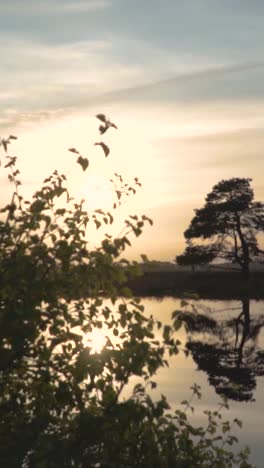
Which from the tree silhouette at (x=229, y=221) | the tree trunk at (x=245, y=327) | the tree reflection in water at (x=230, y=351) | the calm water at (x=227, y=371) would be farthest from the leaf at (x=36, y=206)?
the tree silhouette at (x=229, y=221)

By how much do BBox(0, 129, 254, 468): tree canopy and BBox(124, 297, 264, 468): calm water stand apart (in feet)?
10.0

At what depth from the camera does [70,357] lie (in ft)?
30.8

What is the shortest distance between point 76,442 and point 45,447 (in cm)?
48

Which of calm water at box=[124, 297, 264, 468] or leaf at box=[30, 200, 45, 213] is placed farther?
calm water at box=[124, 297, 264, 468]

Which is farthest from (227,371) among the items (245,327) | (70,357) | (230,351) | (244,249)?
(244,249)

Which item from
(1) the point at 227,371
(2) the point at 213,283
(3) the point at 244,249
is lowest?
(1) the point at 227,371

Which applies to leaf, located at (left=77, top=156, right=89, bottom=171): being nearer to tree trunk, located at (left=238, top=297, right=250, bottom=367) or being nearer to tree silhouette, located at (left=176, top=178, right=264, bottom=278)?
tree trunk, located at (left=238, top=297, right=250, bottom=367)

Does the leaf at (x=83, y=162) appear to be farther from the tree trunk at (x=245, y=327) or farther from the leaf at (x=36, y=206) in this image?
the tree trunk at (x=245, y=327)

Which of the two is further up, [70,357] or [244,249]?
[244,249]

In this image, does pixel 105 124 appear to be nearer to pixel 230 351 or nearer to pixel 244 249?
pixel 230 351

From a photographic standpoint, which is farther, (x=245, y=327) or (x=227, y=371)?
(x=245, y=327)

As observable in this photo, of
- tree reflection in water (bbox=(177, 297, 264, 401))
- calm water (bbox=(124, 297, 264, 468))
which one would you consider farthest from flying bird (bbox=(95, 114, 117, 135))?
tree reflection in water (bbox=(177, 297, 264, 401))

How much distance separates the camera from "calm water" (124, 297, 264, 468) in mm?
23886

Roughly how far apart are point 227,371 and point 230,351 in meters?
8.25
